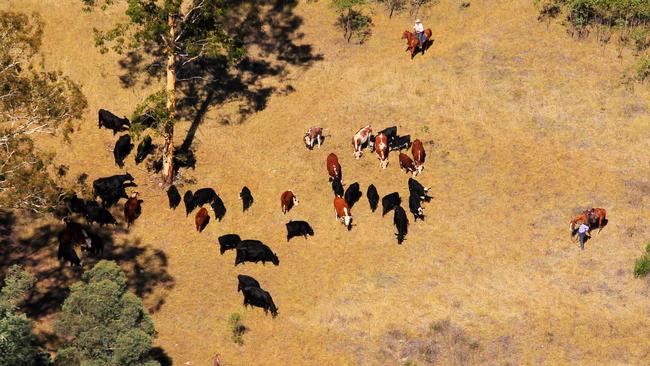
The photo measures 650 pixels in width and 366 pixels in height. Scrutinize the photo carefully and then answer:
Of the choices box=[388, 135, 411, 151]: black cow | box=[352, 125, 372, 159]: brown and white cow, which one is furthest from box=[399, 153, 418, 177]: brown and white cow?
box=[352, 125, 372, 159]: brown and white cow

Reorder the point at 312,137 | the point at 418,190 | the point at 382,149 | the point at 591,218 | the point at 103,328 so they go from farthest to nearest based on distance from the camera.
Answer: the point at 312,137 < the point at 382,149 < the point at 418,190 < the point at 591,218 < the point at 103,328

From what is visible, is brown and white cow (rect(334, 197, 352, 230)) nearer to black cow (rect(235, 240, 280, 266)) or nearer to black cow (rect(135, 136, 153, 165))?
black cow (rect(235, 240, 280, 266))

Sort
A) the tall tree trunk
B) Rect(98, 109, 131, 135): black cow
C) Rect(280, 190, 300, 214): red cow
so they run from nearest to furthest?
Rect(280, 190, 300, 214): red cow < the tall tree trunk < Rect(98, 109, 131, 135): black cow

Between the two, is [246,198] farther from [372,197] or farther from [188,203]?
[372,197]

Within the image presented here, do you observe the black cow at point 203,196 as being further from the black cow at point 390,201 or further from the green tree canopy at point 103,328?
the green tree canopy at point 103,328

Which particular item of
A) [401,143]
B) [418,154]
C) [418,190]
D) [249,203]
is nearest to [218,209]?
[249,203]

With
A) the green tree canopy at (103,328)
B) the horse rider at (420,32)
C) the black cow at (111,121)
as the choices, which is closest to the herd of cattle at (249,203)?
the black cow at (111,121)
